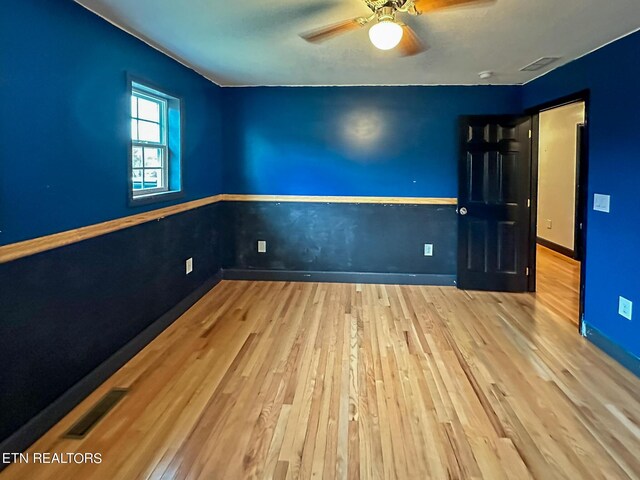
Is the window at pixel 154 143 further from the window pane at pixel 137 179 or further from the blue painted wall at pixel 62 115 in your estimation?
the blue painted wall at pixel 62 115

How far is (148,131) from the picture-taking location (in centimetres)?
407

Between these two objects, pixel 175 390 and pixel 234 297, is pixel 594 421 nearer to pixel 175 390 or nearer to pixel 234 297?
pixel 175 390

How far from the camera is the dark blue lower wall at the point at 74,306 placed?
222 cm

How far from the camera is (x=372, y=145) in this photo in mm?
5535

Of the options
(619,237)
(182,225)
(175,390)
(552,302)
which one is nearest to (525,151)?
(552,302)

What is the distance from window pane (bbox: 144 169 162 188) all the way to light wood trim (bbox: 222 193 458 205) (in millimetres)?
1425

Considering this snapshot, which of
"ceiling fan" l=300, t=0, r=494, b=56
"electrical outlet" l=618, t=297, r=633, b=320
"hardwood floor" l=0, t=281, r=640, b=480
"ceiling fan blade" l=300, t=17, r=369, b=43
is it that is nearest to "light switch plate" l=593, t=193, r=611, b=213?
"electrical outlet" l=618, t=297, r=633, b=320

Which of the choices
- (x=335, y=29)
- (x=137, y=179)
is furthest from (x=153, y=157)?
(x=335, y=29)

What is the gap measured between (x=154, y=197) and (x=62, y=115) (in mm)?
1237

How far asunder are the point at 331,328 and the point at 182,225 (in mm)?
1648

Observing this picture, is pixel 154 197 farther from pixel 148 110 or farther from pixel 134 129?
pixel 148 110

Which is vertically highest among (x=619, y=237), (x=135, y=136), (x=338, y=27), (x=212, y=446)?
(x=338, y=27)

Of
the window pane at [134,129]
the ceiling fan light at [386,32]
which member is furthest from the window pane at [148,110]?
the ceiling fan light at [386,32]

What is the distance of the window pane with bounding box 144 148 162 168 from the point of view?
405 centimetres
